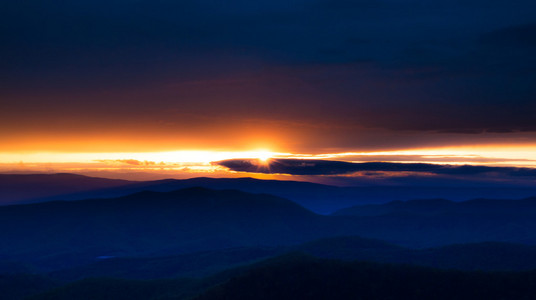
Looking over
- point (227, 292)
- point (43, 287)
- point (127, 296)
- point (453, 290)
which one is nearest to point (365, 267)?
point (453, 290)

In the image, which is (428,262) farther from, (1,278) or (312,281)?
(1,278)

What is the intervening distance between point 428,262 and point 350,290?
101981mm

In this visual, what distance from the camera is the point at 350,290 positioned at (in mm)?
110688

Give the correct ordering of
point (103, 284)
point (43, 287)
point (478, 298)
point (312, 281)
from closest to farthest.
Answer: point (478, 298) → point (312, 281) → point (103, 284) → point (43, 287)

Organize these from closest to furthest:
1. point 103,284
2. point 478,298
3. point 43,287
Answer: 1. point 478,298
2. point 103,284
3. point 43,287

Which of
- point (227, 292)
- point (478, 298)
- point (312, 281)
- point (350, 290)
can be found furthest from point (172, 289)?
point (478, 298)

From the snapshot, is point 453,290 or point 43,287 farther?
point 43,287

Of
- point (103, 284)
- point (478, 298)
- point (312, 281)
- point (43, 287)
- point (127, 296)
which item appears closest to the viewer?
point (478, 298)

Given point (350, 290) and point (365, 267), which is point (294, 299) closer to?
point (350, 290)

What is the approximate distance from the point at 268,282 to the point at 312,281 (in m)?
11.1

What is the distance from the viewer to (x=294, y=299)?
363ft

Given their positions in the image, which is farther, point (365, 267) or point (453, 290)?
point (365, 267)

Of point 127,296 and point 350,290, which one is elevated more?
point 350,290

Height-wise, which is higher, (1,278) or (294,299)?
(294,299)
